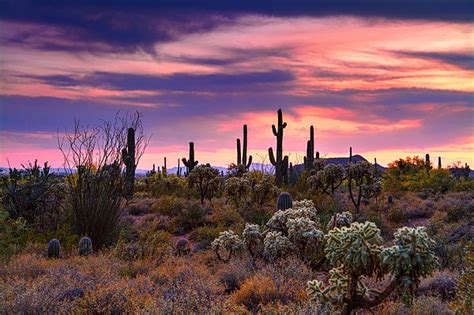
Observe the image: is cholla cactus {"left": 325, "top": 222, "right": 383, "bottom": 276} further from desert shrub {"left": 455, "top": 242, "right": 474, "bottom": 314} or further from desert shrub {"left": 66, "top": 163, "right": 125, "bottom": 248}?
desert shrub {"left": 66, "top": 163, "right": 125, "bottom": 248}

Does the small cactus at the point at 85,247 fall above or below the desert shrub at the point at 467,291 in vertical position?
below

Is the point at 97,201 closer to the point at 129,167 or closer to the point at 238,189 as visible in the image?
the point at 129,167

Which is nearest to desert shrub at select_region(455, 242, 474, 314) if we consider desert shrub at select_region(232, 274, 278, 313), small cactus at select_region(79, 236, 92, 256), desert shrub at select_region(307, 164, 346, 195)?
desert shrub at select_region(232, 274, 278, 313)

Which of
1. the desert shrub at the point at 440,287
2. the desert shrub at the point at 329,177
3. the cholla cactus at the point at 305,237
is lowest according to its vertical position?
the desert shrub at the point at 440,287

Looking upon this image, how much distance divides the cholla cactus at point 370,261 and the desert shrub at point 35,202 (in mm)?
10108

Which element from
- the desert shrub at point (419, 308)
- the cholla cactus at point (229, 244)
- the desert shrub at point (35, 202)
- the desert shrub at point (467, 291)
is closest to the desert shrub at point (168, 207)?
the desert shrub at point (35, 202)

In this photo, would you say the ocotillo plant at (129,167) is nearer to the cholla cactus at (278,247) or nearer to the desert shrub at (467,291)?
the cholla cactus at (278,247)

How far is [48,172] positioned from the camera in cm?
1603

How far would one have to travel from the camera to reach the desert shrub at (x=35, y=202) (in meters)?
14.4

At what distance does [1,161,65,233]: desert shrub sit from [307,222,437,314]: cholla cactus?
10.1 metres

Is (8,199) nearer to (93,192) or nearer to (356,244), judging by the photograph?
(93,192)

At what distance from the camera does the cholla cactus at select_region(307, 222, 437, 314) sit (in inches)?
207

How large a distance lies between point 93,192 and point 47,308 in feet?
20.9

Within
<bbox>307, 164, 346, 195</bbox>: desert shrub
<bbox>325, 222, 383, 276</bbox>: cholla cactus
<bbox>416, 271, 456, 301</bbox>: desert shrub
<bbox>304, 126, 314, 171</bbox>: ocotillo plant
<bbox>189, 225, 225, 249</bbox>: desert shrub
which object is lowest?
Result: <bbox>189, 225, 225, 249</bbox>: desert shrub
